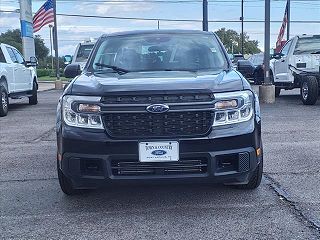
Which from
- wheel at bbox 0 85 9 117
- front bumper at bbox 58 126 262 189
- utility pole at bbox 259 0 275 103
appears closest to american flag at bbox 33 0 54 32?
wheel at bbox 0 85 9 117

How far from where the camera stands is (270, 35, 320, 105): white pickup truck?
12.8 meters

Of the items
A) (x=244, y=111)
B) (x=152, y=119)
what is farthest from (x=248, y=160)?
(x=152, y=119)

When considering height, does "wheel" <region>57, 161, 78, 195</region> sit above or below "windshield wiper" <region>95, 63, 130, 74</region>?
below

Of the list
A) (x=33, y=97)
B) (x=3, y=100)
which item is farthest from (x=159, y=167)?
(x=33, y=97)

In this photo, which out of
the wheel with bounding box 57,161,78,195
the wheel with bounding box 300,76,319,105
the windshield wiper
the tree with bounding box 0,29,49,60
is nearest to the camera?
the wheel with bounding box 57,161,78,195

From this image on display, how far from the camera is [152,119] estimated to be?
4270mm

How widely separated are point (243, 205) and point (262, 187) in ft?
2.17

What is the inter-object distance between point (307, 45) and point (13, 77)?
805cm

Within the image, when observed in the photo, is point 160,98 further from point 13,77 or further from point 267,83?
point 267,83

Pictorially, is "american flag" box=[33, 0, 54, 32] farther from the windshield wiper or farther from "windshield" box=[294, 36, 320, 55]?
the windshield wiper

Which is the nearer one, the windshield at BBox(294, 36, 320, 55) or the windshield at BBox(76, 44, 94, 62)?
the windshield at BBox(294, 36, 320, 55)

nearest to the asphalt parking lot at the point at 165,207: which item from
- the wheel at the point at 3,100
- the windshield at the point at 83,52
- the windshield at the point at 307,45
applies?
the wheel at the point at 3,100

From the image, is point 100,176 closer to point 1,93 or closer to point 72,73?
point 72,73

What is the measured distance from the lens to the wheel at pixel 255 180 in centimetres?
484
